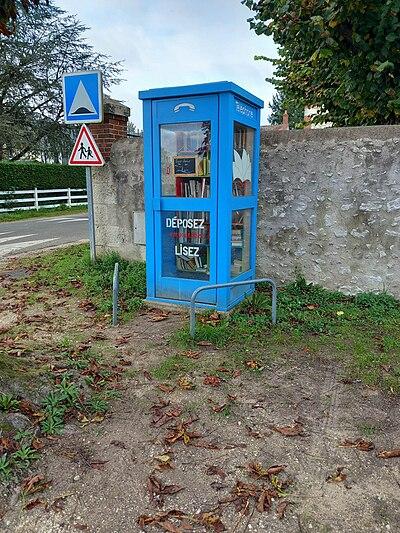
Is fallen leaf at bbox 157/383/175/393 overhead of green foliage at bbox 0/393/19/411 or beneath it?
beneath

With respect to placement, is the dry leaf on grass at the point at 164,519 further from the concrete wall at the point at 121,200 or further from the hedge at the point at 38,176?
the hedge at the point at 38,176

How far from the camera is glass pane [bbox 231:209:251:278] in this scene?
498 centimetres

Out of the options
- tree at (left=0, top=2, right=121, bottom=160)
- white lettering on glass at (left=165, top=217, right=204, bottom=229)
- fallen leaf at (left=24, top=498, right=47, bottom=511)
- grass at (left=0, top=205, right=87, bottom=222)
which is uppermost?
tree at (left=0, top=2, right=121, bottom=160)

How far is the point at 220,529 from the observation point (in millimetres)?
2002

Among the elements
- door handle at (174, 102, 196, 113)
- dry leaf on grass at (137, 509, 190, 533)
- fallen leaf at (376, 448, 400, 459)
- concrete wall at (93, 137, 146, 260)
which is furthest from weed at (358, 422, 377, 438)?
concrete wall at (93, 137, 146, 260)

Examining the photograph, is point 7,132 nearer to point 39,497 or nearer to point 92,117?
point 92,117

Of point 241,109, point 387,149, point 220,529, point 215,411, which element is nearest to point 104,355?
point 215,411

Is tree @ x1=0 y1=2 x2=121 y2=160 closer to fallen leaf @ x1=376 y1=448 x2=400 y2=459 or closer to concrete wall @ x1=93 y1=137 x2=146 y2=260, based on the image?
concrete wall @ x1=93 y1=137 x2=146 y2=260

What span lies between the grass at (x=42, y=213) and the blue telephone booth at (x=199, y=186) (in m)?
12.8

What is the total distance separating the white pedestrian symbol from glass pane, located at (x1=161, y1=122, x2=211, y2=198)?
1.65 meters

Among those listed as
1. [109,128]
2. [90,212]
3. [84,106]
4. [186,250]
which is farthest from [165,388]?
[109,128]

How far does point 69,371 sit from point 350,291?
3689 millimetres

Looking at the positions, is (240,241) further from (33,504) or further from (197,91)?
(33,504)

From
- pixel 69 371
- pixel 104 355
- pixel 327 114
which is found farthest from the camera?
pixel 327 114
